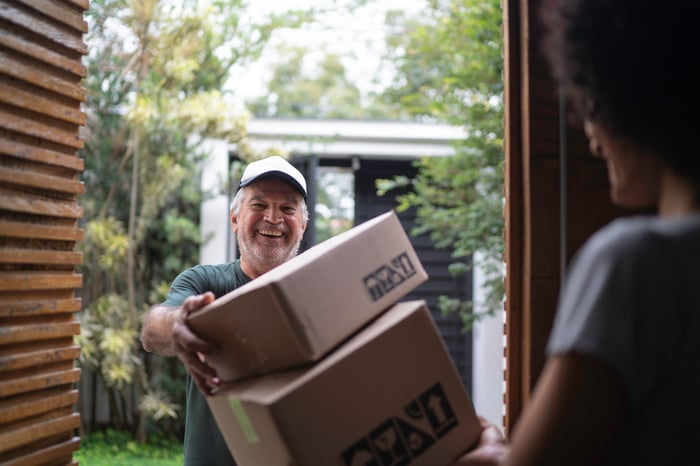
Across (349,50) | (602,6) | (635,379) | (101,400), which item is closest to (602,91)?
(602,6)

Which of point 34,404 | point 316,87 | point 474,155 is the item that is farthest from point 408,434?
point 316,87

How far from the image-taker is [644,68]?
71 centimetres

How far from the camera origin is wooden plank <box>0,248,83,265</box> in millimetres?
1472

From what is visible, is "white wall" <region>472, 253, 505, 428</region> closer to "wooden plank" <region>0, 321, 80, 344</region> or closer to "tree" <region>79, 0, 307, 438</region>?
"tree" <region>79, 0, 307, 438</region>

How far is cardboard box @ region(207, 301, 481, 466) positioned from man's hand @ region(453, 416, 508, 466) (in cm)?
1

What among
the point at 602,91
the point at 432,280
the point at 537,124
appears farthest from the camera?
the point at 432,280

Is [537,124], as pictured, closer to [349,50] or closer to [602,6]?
[602,6]

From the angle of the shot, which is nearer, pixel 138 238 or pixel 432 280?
pixel 138 238

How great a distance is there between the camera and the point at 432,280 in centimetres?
628

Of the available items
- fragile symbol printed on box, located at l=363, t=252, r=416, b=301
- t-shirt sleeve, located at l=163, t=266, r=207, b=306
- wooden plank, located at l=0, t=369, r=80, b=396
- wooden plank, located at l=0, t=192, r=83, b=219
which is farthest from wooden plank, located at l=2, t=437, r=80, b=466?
fragile symbol printed on box, located at l=363, t=252, r=416, b=301

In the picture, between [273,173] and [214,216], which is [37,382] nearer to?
[273,173]

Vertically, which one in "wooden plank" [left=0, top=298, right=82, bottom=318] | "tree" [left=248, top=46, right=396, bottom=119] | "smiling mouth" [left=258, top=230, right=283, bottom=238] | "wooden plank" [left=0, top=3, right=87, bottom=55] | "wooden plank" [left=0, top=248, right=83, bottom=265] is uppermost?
"tree" [left=248, top=46, right=396, bottom=119]

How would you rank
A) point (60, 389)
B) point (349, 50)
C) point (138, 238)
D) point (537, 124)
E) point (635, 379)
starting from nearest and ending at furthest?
point (635, 379)
point (537, 124)
point (60, 389)
point (138, 238)
point (349, 50)

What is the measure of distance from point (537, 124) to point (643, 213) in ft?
1.03
